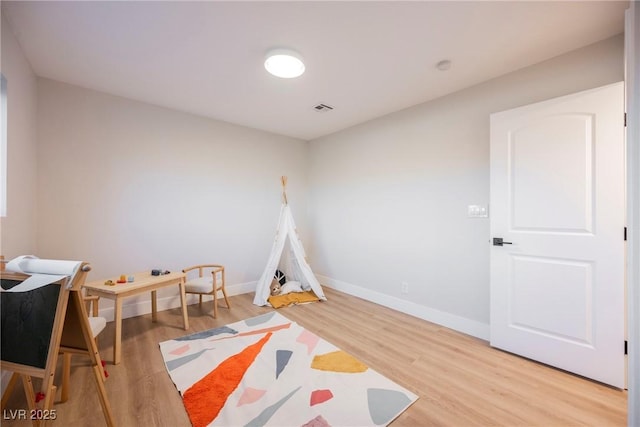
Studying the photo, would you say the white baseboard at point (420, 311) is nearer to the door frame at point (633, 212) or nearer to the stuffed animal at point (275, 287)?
the stuffed animal at point (275, 287)

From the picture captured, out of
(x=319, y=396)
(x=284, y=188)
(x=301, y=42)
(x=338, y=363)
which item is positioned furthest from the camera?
(x=284, y=188)

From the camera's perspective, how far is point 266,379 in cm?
187

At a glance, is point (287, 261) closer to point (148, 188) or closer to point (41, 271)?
point (148, 188)

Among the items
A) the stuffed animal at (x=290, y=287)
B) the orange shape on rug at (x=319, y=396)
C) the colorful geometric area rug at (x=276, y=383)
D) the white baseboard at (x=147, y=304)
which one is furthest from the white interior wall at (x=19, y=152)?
the stuffed animal at (x=290, y=287)

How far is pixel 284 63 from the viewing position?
7.07 feet

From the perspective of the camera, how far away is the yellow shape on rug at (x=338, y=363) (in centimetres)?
200

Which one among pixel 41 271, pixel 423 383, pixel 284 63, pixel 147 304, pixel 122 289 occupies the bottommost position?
pixel 423 383

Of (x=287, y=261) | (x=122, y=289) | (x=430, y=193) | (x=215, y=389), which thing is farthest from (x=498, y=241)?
(x=122, y=289)

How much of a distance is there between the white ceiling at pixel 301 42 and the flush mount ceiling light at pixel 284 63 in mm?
65

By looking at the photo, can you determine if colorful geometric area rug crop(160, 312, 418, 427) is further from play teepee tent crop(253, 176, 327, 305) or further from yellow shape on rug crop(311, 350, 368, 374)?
play teepee tent crop(253, 176, 327, 305)

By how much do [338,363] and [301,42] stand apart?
2.55 metres

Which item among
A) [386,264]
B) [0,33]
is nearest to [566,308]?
[386,264]

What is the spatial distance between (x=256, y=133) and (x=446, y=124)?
273 centimetres

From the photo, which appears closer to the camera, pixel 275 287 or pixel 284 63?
pixel 284 63
